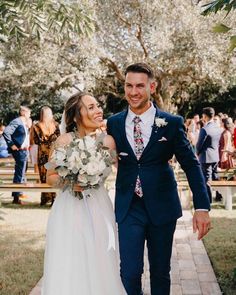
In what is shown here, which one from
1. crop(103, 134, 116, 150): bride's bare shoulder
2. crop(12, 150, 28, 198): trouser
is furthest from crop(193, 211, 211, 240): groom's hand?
crop(12, 150, 28, 198): trouser

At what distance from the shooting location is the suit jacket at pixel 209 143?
10.8m

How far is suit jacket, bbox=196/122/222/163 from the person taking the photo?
10820 millimetres

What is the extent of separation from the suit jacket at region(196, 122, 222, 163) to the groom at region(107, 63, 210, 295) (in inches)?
273

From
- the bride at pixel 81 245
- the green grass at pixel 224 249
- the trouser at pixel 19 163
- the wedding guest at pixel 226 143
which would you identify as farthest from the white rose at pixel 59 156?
the wedding guest at pixel 226 143

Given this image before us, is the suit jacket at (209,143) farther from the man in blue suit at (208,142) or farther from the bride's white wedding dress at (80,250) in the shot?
the bride's white wedding dress at (80,250)

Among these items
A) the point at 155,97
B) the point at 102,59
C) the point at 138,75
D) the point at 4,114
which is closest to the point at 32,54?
the point at 102,59

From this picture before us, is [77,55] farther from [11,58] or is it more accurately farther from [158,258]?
[158,258]

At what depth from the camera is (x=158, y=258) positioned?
3.96m

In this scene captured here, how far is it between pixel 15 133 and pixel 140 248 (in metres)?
7.45

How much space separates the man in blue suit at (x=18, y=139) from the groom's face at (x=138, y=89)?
7137 mm

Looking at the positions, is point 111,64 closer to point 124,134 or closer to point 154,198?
point 124,134

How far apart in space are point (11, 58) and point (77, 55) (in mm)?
3524

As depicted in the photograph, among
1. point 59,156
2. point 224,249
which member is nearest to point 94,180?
point 59,156

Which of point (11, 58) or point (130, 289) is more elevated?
point (11, 58)
